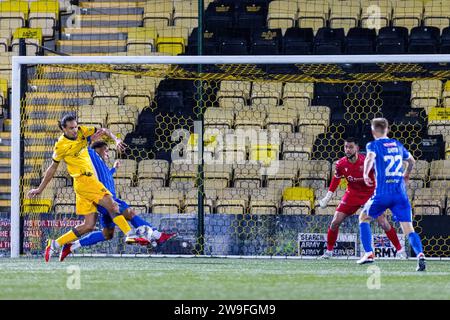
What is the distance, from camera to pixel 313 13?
71.5 ft

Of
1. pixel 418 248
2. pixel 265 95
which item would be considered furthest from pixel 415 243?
pixel 265 95

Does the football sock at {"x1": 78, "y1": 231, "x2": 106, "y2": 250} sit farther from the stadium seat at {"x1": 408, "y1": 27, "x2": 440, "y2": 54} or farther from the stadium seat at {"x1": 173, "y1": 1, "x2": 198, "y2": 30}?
the stadium seat at {"x1": 173, "y1": 1, "x2": 198, "y2": 30}

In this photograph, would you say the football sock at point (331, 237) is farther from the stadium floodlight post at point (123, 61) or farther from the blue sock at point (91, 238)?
the blue sock at point (91, 238)

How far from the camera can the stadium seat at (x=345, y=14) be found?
21594mm

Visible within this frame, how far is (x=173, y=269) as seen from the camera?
12641 mm

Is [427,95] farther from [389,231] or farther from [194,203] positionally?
[389,231]

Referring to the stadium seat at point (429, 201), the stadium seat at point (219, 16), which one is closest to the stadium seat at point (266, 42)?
the stadium seat at point (219, 16)

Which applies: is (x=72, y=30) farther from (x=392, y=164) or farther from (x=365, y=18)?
(x=392, y=164)

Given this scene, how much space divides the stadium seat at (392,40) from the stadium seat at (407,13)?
988 mm

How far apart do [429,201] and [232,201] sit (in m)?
3.12

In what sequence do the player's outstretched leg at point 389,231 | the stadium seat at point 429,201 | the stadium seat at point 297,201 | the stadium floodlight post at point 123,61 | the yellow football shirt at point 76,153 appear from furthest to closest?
the stadium seat at point 297,201 → the stadium seat at point 429,201 → the stadium floodlight post at point 123,61 → the player's outstretched leg at point 389,231 → the yellow football shirt at point 76,153

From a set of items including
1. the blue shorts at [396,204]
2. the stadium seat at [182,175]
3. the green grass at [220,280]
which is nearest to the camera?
the green grass at [220,280]
